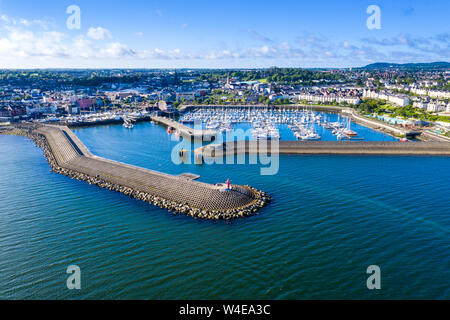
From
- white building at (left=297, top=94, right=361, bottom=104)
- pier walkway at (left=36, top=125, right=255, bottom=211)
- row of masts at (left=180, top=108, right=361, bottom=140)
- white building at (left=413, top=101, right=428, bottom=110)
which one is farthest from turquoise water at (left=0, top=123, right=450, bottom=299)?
white building at (left=297, top=94, right=361, bottom=104)

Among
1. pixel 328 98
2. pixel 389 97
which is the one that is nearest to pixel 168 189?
pixel 328 98

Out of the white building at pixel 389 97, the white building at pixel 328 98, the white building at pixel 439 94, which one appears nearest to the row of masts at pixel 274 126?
the white building at pixel 328 98

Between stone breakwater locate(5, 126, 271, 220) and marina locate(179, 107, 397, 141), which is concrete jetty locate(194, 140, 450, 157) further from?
stone breakwater locate(5, 126, 271, 220)

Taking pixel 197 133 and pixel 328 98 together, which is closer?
pixel 197 133
